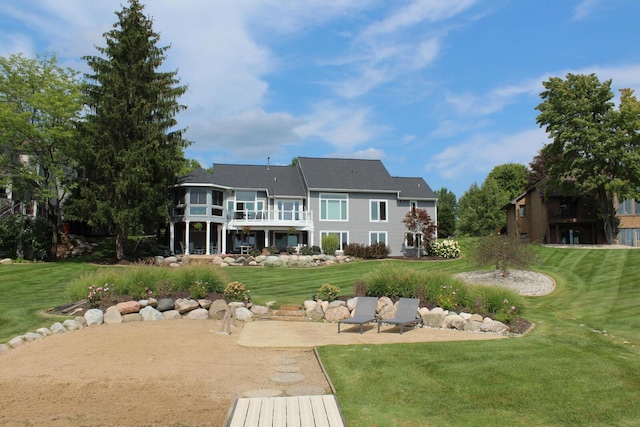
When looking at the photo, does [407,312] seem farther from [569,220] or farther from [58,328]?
[569,220]

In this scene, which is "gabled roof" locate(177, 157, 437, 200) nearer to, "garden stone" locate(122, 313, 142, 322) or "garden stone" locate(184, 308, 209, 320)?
"garden stone" locate(184, 308, 209, 320)

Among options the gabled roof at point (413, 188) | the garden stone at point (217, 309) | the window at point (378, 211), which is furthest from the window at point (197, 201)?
the garden stone at point (217, 309)

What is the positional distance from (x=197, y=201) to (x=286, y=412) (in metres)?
29.4

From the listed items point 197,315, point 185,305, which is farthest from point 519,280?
point 185,305

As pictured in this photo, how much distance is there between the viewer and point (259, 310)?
14.1 meters

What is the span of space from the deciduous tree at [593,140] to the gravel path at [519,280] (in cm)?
1614

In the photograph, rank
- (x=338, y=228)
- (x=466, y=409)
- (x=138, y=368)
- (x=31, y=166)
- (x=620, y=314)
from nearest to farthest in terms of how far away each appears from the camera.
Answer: (x=466, y=409)
(x=138, y=368)
(x=620, y=314)
(x=31, y=166)
(x=338, y=228)

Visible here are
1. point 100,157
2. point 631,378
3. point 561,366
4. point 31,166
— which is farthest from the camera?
point 31,166

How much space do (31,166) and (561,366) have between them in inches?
1271

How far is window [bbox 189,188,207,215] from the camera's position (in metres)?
33.7

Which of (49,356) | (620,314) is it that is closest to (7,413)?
(49,356)

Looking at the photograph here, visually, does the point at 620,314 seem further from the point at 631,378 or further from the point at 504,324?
the point at 631,378

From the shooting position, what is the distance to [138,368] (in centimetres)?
828

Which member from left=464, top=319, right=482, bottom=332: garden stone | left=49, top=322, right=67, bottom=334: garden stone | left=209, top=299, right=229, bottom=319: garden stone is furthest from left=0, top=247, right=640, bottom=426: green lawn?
left=209, top=299, right=229, bottom=319: garden stone
